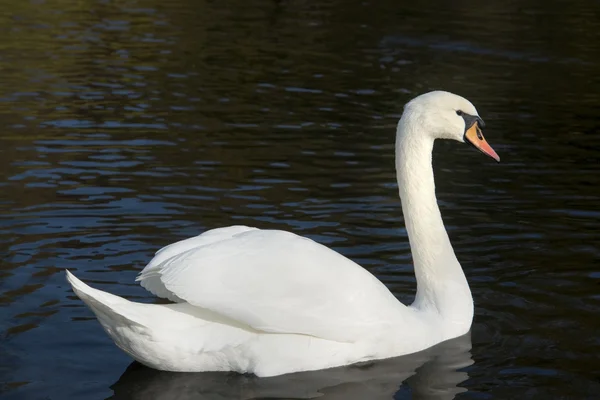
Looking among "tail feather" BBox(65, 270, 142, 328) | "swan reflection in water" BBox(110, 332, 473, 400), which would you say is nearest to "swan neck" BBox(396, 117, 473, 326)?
"swan reflection in water" BBox(110, 332, 473, 400)

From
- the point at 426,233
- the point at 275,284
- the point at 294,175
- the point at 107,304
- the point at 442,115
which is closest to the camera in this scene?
the point at 107,304

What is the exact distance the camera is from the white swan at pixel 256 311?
620 cm

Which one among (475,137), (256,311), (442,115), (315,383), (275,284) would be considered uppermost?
(442,115)

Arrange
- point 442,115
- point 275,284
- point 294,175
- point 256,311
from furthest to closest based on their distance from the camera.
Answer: point 294,175, point 442,115, point 275,284, point 256,311

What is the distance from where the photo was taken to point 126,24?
849 inches

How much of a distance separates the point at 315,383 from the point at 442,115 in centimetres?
189

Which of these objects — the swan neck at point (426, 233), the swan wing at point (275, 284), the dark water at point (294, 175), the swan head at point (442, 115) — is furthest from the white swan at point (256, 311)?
the swan head at point (442, 115)

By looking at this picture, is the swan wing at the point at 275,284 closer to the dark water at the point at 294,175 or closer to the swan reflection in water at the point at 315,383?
→ the swan reflection in water at the point at 315,383

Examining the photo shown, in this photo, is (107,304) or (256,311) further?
(256,311)

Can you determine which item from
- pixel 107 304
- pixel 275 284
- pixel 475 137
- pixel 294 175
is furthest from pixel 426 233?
pixel 294 175

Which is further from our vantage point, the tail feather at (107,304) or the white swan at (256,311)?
the white swan at (256,311)

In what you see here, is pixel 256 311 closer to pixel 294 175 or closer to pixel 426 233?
pixel 426 233

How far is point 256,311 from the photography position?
248 inches

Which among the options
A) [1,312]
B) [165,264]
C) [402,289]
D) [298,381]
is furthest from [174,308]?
[402,289]
